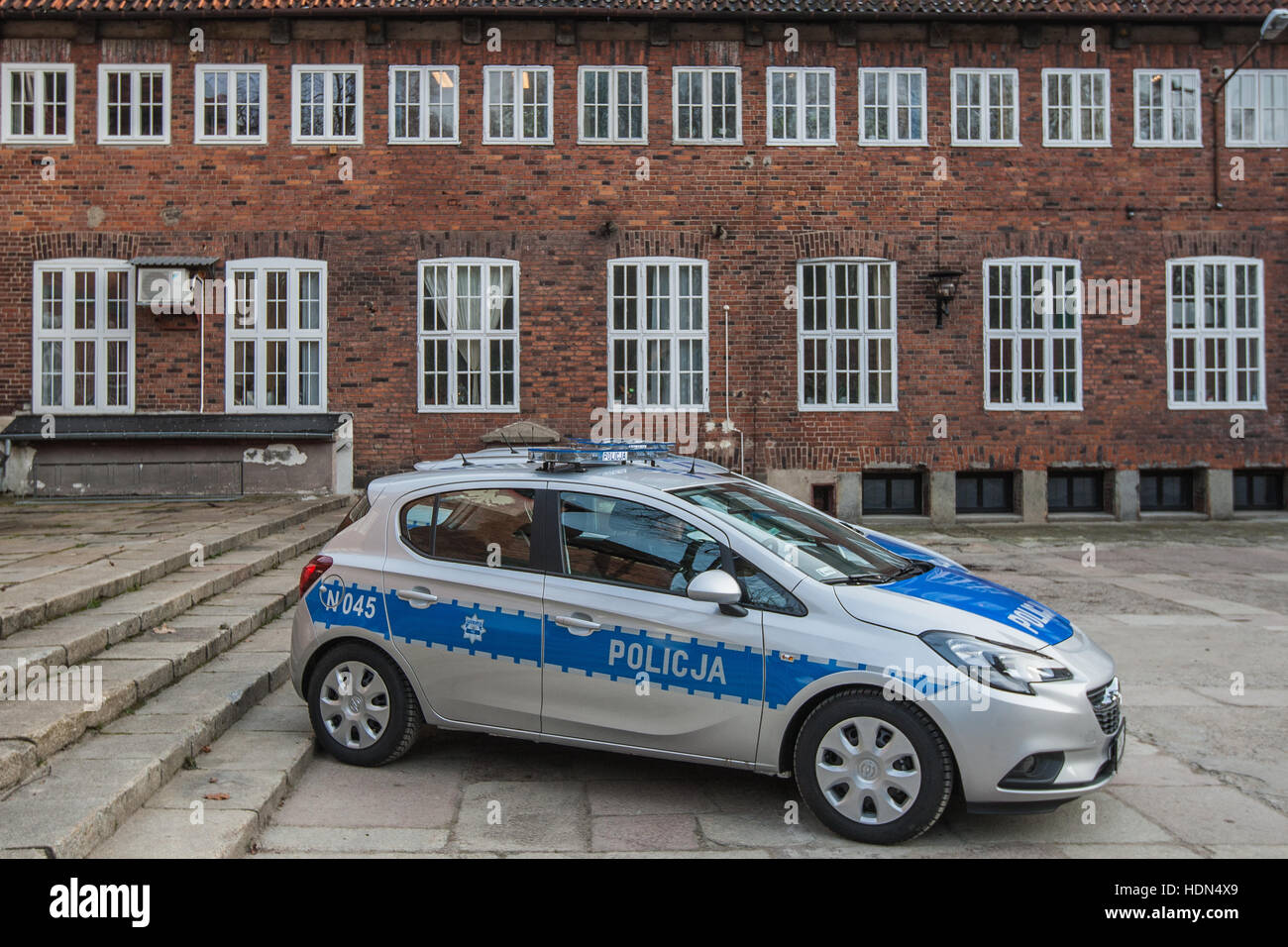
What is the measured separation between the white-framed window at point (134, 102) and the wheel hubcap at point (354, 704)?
14349 mm

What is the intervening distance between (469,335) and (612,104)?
14.5 feet

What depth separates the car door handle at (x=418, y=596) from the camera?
5930mm

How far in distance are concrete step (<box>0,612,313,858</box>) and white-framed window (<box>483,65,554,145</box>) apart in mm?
12282

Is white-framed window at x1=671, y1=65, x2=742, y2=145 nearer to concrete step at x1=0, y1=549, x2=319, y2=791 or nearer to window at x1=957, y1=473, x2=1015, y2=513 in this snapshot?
window at x1=957, y1=473, x2=1015, y2=513

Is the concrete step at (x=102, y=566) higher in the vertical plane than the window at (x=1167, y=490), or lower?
lower

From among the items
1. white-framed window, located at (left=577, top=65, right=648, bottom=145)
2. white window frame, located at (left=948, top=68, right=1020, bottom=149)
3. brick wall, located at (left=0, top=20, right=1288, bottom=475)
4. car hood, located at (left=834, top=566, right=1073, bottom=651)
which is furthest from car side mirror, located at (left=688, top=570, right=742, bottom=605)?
white window frame, located at (left=948, top=68, right=1020, bottom=149)

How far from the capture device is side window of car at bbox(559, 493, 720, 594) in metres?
5.52

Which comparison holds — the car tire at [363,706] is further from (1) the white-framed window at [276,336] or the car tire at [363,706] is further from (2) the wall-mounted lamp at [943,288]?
(2) the wall-mounted lamp at [943,288]

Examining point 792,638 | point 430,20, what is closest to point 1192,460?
point 430,20

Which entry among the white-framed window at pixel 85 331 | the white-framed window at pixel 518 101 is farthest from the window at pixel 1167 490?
the white-framed window at pixel 85 331

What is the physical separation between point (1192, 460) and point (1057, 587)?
793cm

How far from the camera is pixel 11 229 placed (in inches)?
689

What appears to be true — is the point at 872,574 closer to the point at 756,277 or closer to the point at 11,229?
the point at 756,277

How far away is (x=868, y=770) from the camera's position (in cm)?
495
